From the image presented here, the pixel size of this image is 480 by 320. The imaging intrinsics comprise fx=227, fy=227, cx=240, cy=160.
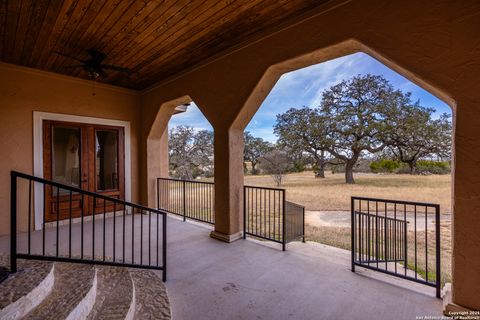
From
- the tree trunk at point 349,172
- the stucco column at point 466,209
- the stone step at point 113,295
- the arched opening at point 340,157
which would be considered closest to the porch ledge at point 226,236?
the stone step at point 113,295

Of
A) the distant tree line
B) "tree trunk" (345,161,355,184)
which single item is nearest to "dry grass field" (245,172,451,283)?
"tree trunk" (345,161,355,184)

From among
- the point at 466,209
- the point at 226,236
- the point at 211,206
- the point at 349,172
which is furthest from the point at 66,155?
the point at 349,172

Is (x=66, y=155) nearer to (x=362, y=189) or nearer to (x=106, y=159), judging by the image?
(x=106, y=159)

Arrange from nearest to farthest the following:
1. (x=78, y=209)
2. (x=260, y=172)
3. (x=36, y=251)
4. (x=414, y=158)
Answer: (x=36, y=251)
(x=78, y=209)
(x=414, y=158)
(x=260, y=172)

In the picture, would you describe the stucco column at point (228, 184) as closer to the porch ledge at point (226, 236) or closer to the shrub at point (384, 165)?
the porch ledge at point (226, 236)

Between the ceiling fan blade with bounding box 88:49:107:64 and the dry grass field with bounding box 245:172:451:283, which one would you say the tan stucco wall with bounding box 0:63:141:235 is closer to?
the ceiling fan blade with bounding box 88:49:107:64

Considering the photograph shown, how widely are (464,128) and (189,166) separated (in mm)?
12232

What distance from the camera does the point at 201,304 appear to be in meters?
2.09

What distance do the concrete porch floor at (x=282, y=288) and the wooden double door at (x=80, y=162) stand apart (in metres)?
1.34

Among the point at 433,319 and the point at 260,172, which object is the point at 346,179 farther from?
the point at 433,319

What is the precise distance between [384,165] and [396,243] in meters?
7.84

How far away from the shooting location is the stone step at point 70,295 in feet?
5.05

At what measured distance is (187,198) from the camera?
5.16 metres

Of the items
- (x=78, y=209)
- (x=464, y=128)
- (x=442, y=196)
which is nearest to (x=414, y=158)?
(x=442, y=196)
